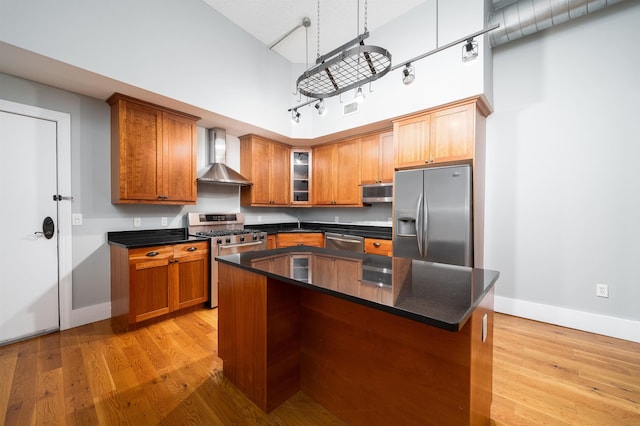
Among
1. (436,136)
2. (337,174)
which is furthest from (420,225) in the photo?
(337,174)

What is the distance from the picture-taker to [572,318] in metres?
2.82

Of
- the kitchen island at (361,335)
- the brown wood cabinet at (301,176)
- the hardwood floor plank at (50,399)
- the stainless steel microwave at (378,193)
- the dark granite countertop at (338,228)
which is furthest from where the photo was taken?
the brown wood cabinet at (301,176)

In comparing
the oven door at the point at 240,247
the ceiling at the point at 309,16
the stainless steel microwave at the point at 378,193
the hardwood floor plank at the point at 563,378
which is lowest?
the hardwood floor plank at the point at 563,378

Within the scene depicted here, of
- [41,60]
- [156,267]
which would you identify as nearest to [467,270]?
[156,267]

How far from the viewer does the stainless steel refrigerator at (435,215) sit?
2848 millimetres

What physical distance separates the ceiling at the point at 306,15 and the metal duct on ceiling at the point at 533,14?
972 millimetres

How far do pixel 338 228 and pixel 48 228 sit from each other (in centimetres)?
383

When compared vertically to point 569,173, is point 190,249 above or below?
below

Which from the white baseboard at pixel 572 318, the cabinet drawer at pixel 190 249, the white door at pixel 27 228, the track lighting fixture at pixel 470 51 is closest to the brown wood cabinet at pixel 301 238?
the cabinet drawer at pixel 190 249

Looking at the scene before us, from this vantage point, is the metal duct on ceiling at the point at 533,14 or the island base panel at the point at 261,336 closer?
the island base panel at the point at 261,336

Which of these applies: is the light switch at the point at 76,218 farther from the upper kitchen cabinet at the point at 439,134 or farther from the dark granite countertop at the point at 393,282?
the upper kitchen cabinet at the point at 439,134

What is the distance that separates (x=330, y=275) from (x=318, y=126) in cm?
341

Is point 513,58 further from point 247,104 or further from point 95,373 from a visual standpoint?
point 95,373

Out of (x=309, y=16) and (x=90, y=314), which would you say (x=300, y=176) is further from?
(x=90, y=314)
